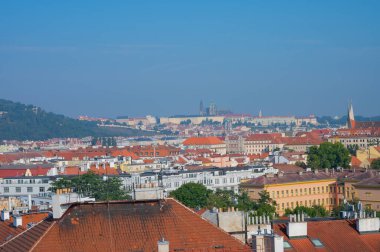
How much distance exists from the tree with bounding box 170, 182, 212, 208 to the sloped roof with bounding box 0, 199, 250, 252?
48.8 meters

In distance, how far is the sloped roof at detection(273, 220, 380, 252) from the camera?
→ 27.0m

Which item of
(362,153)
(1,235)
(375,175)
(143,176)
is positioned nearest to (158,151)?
(362,153)

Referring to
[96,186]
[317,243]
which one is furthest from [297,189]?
[317,243]

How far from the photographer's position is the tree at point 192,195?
242 feet

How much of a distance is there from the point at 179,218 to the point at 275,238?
3.32m

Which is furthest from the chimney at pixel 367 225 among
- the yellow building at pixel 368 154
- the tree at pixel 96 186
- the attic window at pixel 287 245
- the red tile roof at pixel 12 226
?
the yellow building at pixel 368 154

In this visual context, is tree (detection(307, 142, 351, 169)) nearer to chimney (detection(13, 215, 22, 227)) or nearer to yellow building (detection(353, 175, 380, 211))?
yellow building (detection(353, 175, 380, 211))

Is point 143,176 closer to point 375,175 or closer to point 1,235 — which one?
point 375,175

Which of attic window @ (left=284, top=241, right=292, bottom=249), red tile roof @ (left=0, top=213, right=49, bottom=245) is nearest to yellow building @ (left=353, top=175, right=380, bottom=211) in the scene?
red tile roof @ (left=0, top=213, right=49, bottom=245)

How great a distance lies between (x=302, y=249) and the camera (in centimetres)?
2667

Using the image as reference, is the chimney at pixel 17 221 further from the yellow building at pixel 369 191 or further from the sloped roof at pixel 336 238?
the yellow building at pixel 369 191

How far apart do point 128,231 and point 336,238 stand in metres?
6.99

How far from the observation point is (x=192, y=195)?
7612 cm

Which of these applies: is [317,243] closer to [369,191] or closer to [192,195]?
[192,195]
